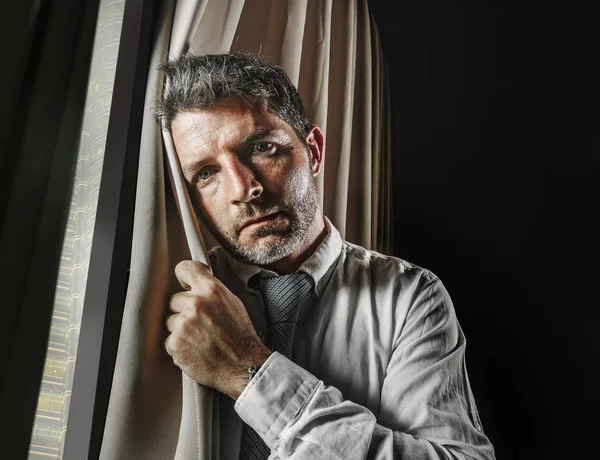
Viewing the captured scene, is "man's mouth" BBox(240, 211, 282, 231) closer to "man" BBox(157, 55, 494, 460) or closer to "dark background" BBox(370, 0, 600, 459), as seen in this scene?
"man" BBox(157, 55, 494, 460)

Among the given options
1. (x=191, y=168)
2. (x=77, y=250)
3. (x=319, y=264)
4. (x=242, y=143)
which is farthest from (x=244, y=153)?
(x=77, y=250)

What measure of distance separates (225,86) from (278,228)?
1.18 feet

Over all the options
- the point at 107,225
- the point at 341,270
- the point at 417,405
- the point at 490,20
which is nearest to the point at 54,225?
the point at 107,225

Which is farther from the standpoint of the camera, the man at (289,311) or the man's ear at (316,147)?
the man's ear at (316,147)

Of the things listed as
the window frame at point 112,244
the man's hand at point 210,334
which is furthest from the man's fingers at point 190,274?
the window frame at point 112,244

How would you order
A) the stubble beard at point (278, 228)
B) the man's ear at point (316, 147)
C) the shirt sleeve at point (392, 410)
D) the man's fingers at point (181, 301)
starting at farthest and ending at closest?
the man's ear at point (316, 147) < the stubble beard at point (278, 228) < the man's fingers at point (181, 301) < the shirt sleeve at point (392, 410)

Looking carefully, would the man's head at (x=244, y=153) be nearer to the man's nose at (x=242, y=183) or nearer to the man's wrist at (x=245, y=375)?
the man's nose at (x=242, y=183)

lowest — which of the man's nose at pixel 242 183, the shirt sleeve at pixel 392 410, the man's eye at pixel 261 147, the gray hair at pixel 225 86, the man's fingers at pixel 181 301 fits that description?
the shirt sleeve at pixel 392 410

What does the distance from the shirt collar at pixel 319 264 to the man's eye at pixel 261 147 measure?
209 millimetres

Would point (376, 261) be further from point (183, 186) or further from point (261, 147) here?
point (183, 186)

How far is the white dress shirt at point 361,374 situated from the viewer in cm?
140

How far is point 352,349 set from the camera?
1.55 m

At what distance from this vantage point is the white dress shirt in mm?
1396

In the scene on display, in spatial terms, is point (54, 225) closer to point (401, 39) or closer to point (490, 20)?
point (401, 39)
